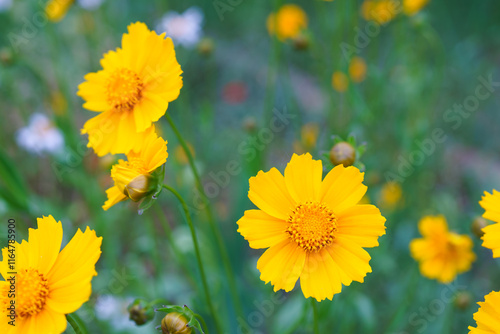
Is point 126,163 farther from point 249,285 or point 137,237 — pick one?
point 137,237

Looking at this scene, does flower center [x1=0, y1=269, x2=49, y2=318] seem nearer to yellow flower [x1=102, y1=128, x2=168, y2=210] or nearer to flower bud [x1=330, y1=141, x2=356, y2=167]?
yellow flower [x1=102, y1=128, x2=168, y2=210]

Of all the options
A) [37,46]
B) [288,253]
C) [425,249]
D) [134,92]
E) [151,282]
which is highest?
[37,46]

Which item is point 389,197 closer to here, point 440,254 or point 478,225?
point 440,254

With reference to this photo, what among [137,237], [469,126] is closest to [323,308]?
[137,237]

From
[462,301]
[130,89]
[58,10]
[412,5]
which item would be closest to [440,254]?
[462,301]

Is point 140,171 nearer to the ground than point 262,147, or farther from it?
nearer to the ground

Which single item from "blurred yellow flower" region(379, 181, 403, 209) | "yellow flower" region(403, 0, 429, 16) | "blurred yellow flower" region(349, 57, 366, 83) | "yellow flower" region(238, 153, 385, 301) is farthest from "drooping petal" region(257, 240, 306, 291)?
"blurred yellow flower" region(349, 57, 366, 83)
